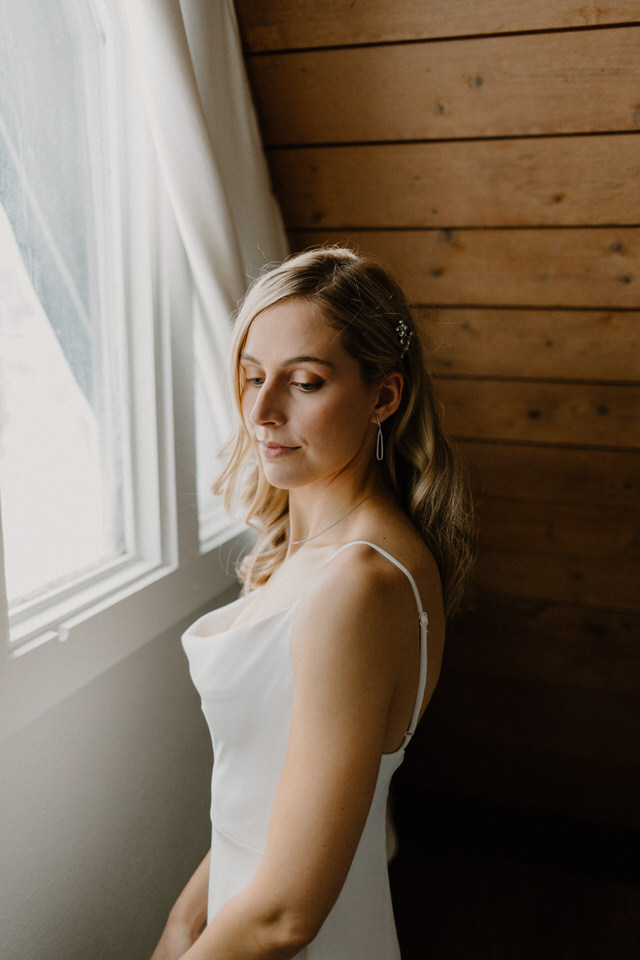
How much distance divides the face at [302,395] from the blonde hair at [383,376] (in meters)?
0.02

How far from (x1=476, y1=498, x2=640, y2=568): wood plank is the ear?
93 centimetres

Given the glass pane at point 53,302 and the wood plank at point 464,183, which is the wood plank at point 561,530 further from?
the glass pane at point 53,302

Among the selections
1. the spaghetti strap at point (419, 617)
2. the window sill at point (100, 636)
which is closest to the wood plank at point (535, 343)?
the window sill at point (100, 636)

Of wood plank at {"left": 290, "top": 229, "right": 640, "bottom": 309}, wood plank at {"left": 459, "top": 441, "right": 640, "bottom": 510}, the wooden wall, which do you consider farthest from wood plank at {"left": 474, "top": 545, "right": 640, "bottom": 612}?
wood plank at {"left": 290, "top": 229, "right": 640, "bottom": 309}

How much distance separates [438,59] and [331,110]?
236 mm

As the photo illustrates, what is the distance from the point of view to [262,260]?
1.60 meters

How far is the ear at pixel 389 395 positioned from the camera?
3.48 ft

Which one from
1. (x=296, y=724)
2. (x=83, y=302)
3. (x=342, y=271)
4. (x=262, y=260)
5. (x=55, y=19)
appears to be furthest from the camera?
(x=262, y=260)

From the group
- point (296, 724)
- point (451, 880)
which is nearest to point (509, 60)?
point (296, 724)

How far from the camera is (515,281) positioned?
5.39 feet

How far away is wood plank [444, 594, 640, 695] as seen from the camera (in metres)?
1.95

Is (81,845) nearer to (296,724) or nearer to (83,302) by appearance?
(296,724)

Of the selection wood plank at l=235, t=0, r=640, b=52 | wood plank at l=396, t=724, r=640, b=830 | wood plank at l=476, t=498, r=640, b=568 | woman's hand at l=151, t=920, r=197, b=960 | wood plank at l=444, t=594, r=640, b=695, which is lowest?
wood plank at l=396, t=724, r=640, b=830

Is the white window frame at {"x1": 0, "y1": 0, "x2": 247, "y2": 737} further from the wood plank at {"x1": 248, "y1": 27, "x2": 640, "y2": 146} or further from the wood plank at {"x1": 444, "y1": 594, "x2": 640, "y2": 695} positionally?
the wood plank at {"x1": 444, "y1": 594, "x2": 640, "y2": 695}
